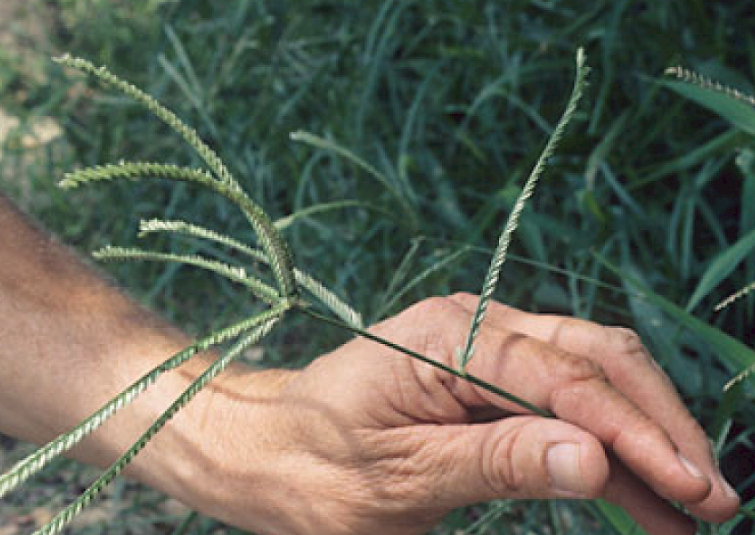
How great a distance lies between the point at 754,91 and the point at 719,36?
9cm

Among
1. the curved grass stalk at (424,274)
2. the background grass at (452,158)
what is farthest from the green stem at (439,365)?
the background grass at (452,158)

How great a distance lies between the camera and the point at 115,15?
7.24 feet

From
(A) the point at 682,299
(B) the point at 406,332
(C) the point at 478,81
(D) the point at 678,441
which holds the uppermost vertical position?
(C) the point at 478,81

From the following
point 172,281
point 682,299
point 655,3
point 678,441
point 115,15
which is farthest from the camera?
point 115,15

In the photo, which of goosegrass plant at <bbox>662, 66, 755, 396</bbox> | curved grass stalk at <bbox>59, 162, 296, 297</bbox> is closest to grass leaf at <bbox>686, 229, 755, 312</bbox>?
goosegrass plant at <bbox>662, 66, 755, 396</bbox>

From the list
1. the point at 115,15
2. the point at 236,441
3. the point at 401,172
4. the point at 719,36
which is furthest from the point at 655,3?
the point at 115,15

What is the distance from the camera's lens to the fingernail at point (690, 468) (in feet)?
2.19

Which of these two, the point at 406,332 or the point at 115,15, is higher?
the point at 115,15

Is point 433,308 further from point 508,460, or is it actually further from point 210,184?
→ point 210,184

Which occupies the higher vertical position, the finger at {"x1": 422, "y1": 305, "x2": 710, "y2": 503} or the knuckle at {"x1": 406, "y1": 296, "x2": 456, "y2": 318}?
the knuckle at {"x1": 406, "y1": 296, "x2": 456, "y2": 318}

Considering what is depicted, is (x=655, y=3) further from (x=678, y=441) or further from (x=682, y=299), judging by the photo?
(x=678, y=441)

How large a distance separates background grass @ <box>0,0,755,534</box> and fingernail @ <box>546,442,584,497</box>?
274mm

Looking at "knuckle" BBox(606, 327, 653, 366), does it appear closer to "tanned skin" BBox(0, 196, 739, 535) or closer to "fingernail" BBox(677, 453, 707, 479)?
"tanned skin" BBox(0, 196, 739, 535)

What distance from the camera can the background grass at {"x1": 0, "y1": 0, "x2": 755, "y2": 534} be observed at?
1.27 m
